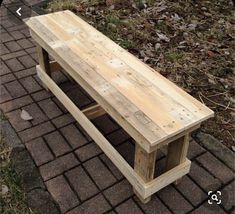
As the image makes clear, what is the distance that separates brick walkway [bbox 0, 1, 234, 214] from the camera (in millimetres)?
3148

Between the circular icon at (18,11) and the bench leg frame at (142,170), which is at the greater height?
the bench leg frame at (142,170)

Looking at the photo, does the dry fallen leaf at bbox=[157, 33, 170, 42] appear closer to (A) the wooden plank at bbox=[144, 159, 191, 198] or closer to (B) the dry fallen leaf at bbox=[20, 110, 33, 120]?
(B) the dry fallen leaf at bbox=[20, 110, 33, 120]

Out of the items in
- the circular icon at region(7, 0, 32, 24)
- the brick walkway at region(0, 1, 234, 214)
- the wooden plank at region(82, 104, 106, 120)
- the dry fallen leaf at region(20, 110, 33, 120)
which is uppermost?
the wooden plank at region(82, 104, 106, 120)

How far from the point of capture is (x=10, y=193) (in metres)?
3.23

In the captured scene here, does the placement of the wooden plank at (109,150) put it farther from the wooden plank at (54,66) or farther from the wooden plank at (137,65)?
the wooden plank at (137,65)

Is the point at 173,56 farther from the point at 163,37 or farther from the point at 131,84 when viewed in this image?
the point at 131,84

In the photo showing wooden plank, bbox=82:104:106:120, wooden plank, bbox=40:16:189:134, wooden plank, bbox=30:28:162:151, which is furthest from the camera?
wooden plank, bbox=82:104:106:120

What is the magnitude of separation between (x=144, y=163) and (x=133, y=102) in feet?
1.71

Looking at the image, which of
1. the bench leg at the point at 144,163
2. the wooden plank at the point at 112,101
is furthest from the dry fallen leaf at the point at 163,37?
the bench leg at the point at 144,163

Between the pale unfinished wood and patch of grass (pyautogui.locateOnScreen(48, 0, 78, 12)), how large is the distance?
8.31 ft

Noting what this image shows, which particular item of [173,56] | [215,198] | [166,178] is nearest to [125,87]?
[166,178]

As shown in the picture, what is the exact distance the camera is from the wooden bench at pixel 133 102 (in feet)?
8.66

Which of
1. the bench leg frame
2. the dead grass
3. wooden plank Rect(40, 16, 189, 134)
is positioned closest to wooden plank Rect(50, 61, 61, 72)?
wooden plank Rect(40, 16, 189, 134)

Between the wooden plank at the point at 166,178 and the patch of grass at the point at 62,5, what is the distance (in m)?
4.29
